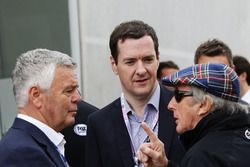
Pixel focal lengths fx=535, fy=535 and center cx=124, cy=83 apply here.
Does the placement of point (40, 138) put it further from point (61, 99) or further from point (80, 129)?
point (80, 129)

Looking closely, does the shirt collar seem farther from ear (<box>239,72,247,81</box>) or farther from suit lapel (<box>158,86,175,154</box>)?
ear (<box>239,72,247,81</box>)

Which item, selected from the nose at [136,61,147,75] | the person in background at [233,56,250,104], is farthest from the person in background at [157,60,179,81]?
the nose at [136,61,147,75]

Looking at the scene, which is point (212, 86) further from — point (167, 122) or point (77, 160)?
point (77, 160)

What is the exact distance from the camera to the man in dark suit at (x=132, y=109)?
3.28m

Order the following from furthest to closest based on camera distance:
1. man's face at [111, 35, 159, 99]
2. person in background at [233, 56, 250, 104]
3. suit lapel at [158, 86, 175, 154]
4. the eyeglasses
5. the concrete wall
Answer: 1. the concrete wall
2. person in background at [233, 56, 250, 104]
3. man's face at [111, 35, 159, 99]
4. suit lapel at [158, 86, 175, 154]
5. the eyeglasses

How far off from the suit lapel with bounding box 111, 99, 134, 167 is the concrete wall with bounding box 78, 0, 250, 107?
286cm

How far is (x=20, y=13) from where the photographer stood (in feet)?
22.0

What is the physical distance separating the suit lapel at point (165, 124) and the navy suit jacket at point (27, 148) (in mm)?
725

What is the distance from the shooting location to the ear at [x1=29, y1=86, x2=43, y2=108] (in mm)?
2740

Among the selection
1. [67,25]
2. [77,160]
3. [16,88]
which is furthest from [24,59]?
[67,25]

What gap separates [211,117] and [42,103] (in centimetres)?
88

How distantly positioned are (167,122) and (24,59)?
1002 millimetres

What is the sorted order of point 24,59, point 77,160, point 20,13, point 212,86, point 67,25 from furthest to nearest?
point 67,25, point 20,13, point 77,160, point 24,59, point 212,86

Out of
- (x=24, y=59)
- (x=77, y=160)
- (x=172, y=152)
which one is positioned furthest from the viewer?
(x=77, y=160)
